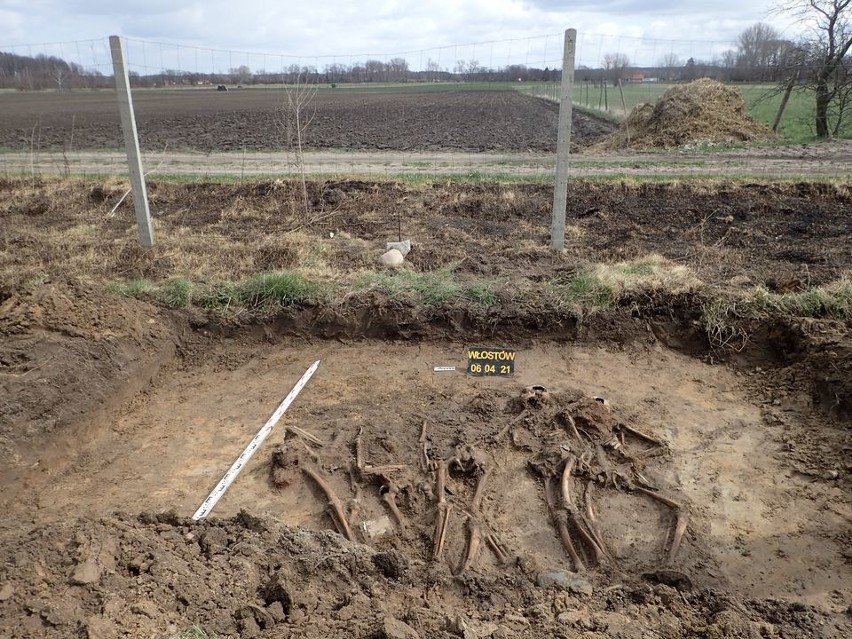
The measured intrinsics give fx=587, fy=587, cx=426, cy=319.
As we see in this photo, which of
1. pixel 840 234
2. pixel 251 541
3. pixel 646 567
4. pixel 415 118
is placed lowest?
pixel 646 567

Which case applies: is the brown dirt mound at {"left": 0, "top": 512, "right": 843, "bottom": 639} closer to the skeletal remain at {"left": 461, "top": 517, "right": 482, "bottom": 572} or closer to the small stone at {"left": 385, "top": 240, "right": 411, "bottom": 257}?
the skeletal remain at {"left": 461, "top": 517, "right": 482, "bottom": 572}

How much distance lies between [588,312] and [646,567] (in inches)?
120

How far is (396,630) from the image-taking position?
2500 mm

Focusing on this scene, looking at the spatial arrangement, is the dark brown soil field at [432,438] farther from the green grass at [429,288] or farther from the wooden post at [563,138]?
the wooden post at [563,138]

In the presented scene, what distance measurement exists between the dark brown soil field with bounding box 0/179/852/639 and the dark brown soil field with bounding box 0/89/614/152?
34.2ft

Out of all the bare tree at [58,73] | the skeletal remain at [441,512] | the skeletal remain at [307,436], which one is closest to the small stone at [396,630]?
the skeletal remain at [441,512]

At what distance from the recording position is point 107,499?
4.05 m

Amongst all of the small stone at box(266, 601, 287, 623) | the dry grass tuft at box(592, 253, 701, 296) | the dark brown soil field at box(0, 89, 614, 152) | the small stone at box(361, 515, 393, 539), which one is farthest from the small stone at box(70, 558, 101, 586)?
the dark brown soil field at box(0, 89, 614, 152)

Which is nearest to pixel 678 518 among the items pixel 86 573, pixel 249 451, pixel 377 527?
pixel 377 527

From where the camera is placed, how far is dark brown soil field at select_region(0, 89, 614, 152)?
21.8 m

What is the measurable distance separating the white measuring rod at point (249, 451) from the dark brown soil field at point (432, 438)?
0.08 metres

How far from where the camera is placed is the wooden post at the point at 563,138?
685 cm

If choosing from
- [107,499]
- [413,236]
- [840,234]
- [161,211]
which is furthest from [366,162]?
[107,499]

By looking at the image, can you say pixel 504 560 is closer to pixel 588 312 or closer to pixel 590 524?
pixel 590 524
